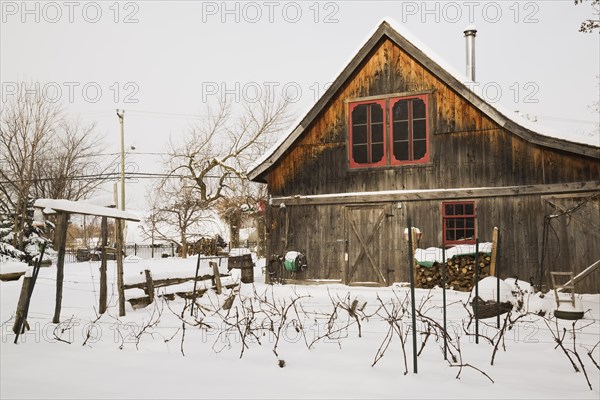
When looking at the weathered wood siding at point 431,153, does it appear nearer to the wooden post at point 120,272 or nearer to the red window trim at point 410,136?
the red window trim at point 410,136

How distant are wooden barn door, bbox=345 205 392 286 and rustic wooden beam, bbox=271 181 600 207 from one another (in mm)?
319

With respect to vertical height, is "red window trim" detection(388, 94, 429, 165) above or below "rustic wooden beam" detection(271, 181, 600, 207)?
above

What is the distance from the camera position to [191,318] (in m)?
8.93

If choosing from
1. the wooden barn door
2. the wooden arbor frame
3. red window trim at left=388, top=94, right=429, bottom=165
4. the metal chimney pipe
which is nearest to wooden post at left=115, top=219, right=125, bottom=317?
the wooden arbor frame

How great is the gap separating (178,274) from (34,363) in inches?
261

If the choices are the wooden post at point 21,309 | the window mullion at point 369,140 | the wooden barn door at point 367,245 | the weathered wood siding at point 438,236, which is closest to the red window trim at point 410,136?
the window mullion at point 369,140

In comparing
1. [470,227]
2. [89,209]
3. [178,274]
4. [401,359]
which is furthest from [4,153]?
[401,359]

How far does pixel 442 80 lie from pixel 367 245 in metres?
4.99

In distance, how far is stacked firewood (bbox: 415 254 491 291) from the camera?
13.2 m

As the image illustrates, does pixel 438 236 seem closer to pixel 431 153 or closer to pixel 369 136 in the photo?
pixel 431 153

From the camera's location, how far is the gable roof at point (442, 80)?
12617 mm

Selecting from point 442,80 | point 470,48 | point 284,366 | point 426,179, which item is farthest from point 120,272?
point 470,48

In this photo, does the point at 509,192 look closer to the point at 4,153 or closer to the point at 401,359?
the point at 401,359

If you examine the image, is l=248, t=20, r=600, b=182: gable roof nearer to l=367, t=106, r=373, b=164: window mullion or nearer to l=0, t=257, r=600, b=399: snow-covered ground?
l=367, t=106, r=373, b=164: window mullion
